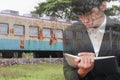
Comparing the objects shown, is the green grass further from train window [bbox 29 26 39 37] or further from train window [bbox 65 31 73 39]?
train window [bbox 65 31 73 39]

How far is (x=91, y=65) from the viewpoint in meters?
2.26

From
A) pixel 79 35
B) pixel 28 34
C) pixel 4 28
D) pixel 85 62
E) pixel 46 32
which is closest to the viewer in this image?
pixel 85 62

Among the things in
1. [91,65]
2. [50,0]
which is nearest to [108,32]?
[91,65]

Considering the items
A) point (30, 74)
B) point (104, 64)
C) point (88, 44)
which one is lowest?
point (30, 74)

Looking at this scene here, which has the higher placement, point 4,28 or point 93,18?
point 93,18

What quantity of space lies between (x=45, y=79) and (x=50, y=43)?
12.0 metres

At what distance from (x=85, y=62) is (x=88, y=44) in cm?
24

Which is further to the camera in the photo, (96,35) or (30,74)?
(30,74)

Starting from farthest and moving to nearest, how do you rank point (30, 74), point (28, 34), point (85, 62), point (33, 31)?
1. point (33, 31)
2. point (28, 34)
3. point (30, 74)
4. point (85, 62)

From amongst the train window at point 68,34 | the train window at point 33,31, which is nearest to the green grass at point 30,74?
the train window at point 33,31

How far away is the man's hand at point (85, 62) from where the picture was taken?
2216 mm

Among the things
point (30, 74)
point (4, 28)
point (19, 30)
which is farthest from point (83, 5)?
point (19, 30)

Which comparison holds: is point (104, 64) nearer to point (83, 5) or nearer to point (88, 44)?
point (88, 44)

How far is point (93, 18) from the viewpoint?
7.89ft
